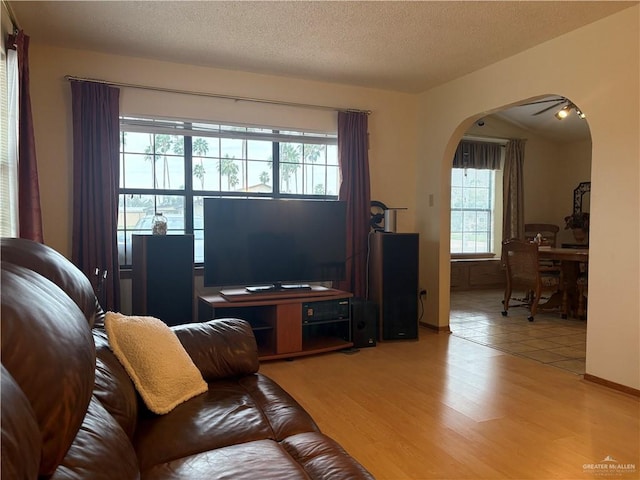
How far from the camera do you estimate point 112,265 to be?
374 cm

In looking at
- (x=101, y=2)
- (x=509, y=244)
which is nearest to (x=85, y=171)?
(x=101, y=2)

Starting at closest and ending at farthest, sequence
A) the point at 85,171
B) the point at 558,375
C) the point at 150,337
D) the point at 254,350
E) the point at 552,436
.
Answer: the point at 150,337 < the point at 254,350 < the point at 552,436 < the point at 558,375 < the point at 85,171

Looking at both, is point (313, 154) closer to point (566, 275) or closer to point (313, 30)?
point (313, 30)

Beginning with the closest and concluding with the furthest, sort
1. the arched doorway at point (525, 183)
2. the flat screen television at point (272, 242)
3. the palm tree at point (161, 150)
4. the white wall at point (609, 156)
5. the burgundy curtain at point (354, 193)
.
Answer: the white wall at point (609, 156) → the flat screen television at point (272, 242) → the palm tree at point (161, 150) → the burgundy curtain at point (354, 193) → the arched doorway at point (525, 183)

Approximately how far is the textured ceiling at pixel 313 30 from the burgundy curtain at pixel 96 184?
445mm

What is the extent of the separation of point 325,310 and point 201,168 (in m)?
1.76

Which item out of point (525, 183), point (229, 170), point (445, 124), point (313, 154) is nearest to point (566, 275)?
point (445, 124)

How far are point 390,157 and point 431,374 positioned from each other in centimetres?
243

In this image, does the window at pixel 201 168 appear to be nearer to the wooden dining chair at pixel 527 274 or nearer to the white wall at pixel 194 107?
the white wall at pixel 194 107

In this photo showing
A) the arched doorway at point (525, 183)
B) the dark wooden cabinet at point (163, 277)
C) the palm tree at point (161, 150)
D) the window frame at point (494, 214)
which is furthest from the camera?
the window frame at point (494, 214)

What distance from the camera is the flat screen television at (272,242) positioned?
149 inches

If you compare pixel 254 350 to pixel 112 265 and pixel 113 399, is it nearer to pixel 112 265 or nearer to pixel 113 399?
pixel 113 399

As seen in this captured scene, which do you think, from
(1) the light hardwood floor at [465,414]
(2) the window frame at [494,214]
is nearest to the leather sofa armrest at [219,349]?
(1) the light hardwood floor at [465,414]

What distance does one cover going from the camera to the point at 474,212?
7.99 metres
